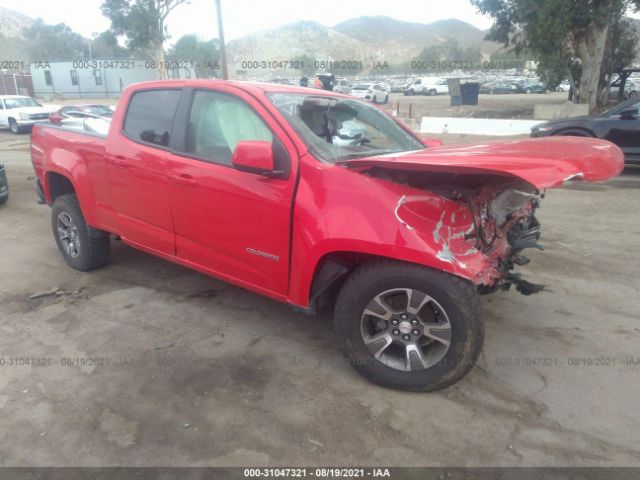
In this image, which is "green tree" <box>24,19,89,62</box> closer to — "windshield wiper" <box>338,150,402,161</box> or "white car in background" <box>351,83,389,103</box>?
"white car in background" <box>351,83,389,103</box>

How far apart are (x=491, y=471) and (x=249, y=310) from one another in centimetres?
223

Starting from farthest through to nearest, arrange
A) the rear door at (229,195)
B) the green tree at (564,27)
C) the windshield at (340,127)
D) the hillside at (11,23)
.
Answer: the hillside at (11,23) → the green tree at (564,27) → the windshield at (340,127) → the rear door at (229,195)

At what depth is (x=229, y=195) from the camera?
316cm

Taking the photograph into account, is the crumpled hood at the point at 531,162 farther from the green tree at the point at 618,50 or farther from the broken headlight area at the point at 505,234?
the green tree at the point at 618,50

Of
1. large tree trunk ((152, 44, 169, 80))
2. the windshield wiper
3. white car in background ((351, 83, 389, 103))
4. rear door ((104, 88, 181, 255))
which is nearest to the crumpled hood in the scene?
the windshield wiper

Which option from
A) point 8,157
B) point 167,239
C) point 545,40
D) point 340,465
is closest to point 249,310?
point 167,239

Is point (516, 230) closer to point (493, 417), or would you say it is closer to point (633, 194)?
point (493, 417)

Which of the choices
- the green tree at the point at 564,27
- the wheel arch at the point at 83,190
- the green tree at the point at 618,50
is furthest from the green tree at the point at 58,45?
the wheel arch at the point at 83,190

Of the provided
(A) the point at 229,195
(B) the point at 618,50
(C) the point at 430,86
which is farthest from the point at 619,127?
(C) the point at 430,86

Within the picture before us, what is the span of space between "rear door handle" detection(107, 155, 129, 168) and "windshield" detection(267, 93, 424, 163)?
1.41 meters

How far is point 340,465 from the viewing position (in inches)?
91.1

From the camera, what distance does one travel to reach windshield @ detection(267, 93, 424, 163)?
3.10 meters

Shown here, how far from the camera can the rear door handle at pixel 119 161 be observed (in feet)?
12.6

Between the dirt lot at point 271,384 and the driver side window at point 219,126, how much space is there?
1325 millimetres
